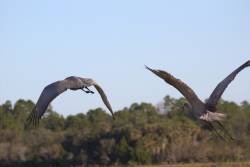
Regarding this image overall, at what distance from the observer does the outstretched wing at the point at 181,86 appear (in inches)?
834

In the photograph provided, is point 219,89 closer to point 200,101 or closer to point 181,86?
point 200,101

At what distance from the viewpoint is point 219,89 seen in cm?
2164

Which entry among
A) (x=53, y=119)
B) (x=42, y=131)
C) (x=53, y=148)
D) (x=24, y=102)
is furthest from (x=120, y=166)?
(x=24, y=102)

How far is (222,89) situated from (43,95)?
3.94m

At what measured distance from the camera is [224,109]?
185ft

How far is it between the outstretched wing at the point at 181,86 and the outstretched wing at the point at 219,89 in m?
0.26

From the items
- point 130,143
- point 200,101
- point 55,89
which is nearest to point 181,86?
point 200,101

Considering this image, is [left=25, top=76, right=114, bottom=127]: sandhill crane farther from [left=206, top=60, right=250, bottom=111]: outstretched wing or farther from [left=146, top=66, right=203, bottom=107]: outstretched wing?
[left=206, top=60, right=250, bottom=111]: outstretched wing

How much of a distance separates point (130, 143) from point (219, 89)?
27.4m

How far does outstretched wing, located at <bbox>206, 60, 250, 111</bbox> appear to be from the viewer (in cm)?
2091

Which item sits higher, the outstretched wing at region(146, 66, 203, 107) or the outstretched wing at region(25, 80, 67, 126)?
the outstretched wing at region(146, 66, 203, 107)

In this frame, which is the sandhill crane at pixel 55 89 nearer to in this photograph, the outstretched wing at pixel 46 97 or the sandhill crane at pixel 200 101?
the outstretched wing at pixel 46 97

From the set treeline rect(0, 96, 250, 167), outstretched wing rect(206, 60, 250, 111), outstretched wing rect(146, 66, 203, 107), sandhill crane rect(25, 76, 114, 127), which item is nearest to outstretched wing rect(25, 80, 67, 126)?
sandhill crane rect(25, 76, 114, 127)

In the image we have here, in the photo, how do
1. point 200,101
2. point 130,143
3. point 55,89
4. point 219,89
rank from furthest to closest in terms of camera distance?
point 130,143 → point 200,101 → point 219,89 → point 55,89
